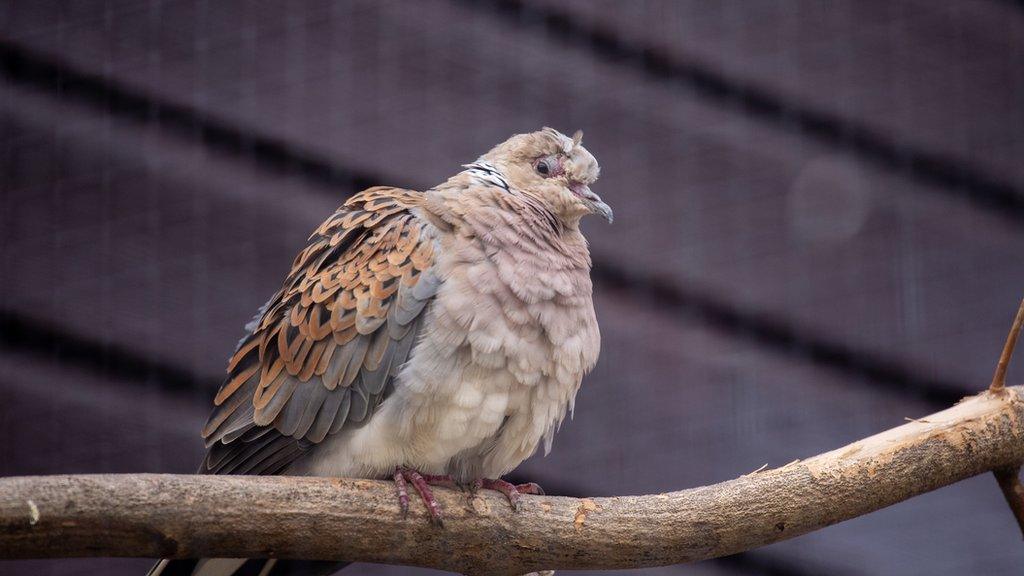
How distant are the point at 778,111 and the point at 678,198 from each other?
0.43 meters

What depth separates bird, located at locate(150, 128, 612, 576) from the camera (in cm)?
207

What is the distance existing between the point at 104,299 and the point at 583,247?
1372 mm

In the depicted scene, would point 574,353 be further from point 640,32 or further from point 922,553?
point 922,553

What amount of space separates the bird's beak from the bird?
15 centimetres

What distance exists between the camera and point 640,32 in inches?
125

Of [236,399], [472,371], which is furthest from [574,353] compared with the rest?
[236,399]

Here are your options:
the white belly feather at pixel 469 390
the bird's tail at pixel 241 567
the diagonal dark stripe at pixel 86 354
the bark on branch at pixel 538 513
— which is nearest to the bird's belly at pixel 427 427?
the white belly feather at pixel 469 390

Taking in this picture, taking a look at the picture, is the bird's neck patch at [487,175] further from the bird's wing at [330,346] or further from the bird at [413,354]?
the bird's wing at [330,346]

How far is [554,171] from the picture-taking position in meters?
2.50

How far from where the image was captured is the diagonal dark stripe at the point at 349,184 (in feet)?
9.30

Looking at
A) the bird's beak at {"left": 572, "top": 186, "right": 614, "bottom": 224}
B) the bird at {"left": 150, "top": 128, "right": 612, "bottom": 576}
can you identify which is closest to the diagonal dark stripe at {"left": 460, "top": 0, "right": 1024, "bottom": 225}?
the bird's beak at {"left": 572, "top": 186, "right": 614, "bottom": 224}

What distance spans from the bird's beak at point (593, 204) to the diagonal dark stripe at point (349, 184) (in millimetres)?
731

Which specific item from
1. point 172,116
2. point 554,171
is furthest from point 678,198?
point 172,116

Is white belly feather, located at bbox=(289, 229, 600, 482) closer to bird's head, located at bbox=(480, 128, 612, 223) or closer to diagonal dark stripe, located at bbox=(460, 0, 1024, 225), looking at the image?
bird's head, located at bbox=(480, 128, 612, 223)
